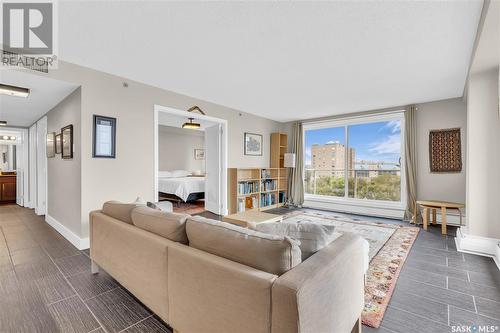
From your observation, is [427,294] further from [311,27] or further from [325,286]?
[311,27]

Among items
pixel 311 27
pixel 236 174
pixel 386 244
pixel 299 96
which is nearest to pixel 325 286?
pixel 311 27

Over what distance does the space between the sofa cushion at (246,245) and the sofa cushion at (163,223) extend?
0.30 ft

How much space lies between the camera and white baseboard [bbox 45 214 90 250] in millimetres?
3123

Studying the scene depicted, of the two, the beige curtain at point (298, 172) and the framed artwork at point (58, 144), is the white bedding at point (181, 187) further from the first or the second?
the framed artwork at point (58, 144)

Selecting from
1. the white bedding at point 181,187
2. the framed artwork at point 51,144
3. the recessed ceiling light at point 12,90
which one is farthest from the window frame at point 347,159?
the recessed ceiling light at point 12,90

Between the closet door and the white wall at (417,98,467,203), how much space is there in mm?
4230

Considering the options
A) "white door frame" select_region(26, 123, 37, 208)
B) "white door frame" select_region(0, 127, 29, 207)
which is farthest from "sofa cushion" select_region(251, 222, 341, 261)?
"white door frame" select_region(0, 127, 29, 207)

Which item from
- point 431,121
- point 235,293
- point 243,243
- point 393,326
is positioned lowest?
point 393,326

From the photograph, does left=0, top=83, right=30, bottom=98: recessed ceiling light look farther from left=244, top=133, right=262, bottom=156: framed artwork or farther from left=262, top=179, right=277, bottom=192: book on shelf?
left=262, top=179, right=277, bottom=192: book on shelf

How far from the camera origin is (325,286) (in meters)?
1.08

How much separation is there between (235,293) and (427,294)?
200cm

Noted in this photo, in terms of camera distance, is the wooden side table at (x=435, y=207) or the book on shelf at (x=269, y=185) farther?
the book on shelf at (x=269, y=185)

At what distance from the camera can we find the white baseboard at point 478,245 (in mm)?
2889

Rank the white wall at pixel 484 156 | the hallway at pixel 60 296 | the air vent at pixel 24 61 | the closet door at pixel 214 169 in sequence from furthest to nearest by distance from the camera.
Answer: the closet door at pixel 214 169, the white wall at pixel 484 156, the air vent at pixel 24 61, the hallway at pixel 60 296
